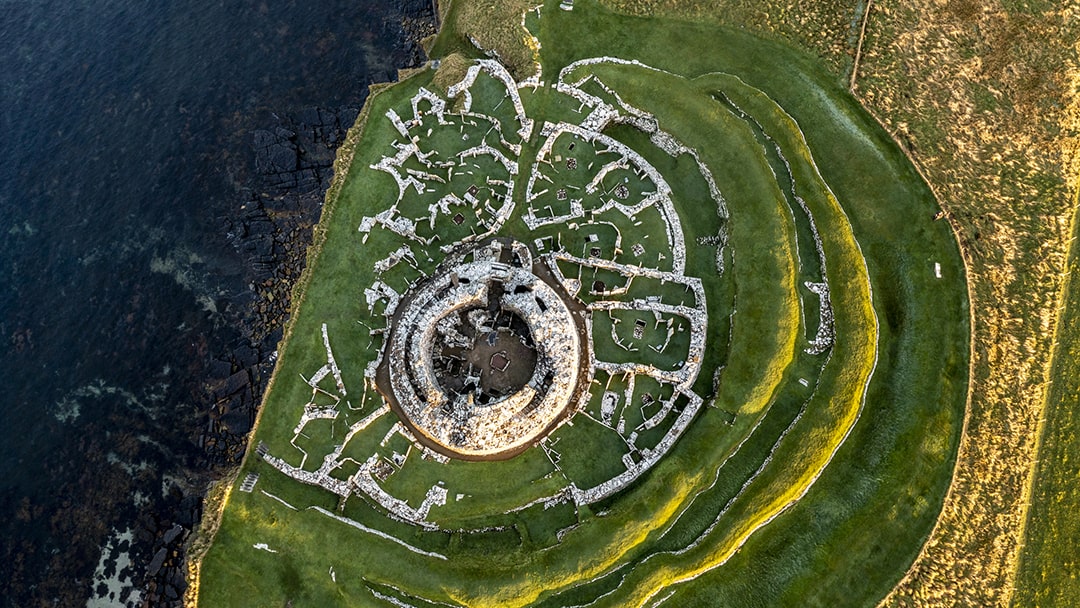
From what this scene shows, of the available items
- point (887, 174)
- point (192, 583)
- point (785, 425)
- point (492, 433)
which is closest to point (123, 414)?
point (192, 583)

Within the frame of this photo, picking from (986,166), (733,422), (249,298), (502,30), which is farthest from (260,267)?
(986,166)

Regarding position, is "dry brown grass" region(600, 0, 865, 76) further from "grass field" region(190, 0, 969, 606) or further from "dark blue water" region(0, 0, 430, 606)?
"dark blue water" region(0, 0, 430, 606)

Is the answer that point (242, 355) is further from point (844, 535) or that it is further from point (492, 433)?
point (844, 535)

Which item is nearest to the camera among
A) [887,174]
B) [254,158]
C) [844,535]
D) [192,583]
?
[844,535]

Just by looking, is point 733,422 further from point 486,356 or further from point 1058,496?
point 1058,496

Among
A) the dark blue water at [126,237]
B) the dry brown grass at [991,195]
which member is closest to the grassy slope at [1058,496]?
the dry brown grass at [991,195]

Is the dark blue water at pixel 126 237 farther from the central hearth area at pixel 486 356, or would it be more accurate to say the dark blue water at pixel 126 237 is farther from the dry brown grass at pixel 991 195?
the dry brown grass at pixel 991 195
